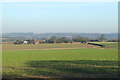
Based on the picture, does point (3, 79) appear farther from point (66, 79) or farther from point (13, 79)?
point (66, 79)

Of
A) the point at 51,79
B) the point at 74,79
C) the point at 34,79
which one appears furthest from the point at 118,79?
the point at 34,79

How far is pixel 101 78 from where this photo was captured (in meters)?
6.62

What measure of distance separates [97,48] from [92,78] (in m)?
39.8

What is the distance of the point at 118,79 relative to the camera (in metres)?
6.31

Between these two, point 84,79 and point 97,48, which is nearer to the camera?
point 84,79

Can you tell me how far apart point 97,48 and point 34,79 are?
40338 mm

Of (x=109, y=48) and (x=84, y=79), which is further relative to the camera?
(x=109, y=48)

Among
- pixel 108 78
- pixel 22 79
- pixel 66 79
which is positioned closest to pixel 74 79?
pixel 66 79

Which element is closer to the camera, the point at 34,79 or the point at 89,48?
the point at 34,79

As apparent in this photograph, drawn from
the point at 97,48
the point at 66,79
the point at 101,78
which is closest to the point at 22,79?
the point at 66,79

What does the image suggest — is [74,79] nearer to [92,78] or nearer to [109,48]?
[92,78]

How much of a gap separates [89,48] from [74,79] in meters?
41.1

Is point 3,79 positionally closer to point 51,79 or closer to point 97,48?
point 51,79

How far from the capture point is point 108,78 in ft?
21.5
